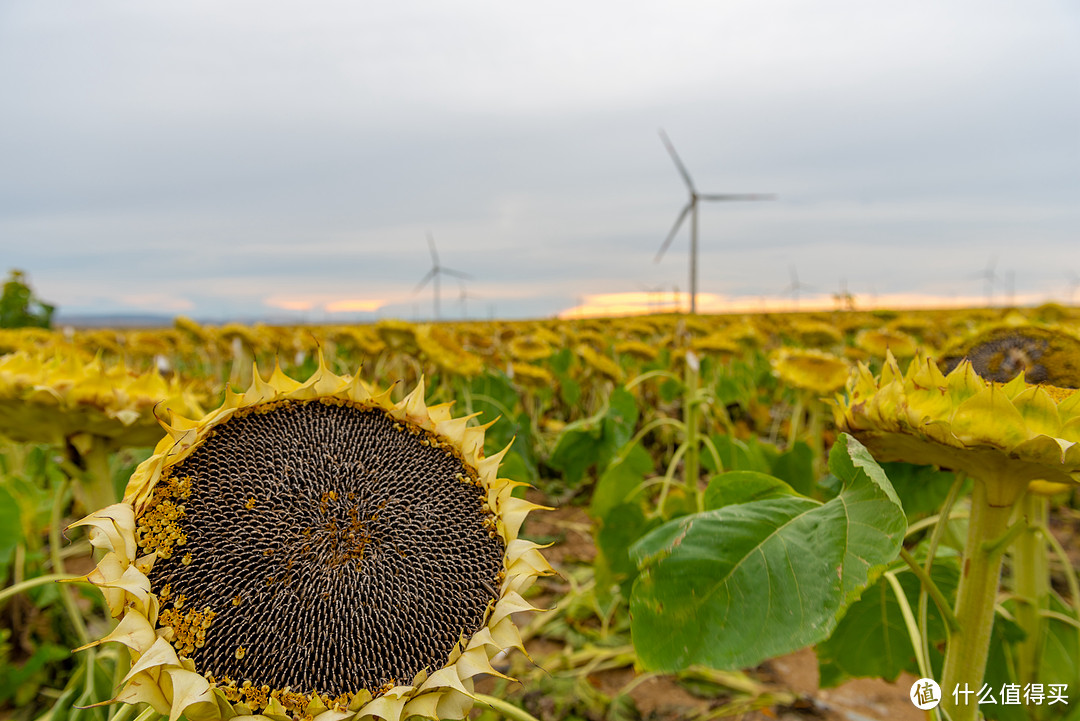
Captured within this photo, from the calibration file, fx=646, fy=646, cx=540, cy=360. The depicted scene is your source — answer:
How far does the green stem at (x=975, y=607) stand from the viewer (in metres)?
1.47

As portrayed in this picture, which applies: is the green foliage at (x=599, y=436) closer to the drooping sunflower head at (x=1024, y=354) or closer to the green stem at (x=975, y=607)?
the drooping sunflower head at (x=1024, y=354)

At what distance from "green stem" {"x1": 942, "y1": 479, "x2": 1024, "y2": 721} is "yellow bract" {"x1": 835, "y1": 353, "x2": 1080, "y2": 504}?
3.7 inches

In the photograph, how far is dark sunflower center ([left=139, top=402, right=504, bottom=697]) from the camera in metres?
0.94

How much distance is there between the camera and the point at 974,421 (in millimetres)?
1199

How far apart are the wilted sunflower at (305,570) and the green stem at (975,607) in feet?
3.62

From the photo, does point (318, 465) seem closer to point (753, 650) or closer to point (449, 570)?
point (449, 570)

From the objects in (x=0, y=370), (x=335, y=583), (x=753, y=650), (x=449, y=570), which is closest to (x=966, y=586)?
(x=753, y=650)

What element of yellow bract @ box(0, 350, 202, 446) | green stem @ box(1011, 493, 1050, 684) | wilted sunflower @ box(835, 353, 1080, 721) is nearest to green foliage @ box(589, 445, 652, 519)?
green stem @ box(1011, 493, 1050, 684)

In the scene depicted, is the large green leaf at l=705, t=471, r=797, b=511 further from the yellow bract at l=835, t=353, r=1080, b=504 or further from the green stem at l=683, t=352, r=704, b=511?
the green stem at l=683, t=352, r=704, b=511

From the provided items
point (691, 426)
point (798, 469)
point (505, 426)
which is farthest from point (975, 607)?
point (505, 426)

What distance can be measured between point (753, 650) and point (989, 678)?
1.41 m

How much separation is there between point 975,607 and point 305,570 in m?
1.49

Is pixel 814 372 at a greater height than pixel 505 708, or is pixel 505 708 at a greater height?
pixel 814 372

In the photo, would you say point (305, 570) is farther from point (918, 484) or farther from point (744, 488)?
point (918, 484)
